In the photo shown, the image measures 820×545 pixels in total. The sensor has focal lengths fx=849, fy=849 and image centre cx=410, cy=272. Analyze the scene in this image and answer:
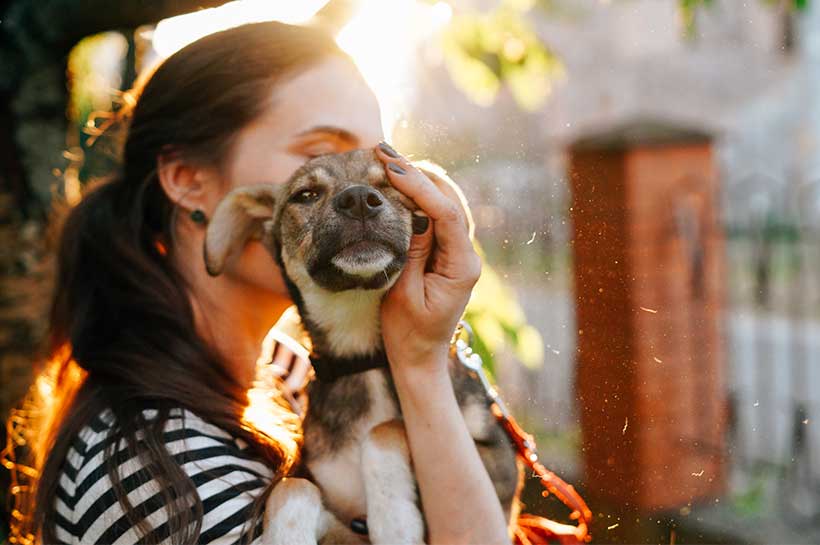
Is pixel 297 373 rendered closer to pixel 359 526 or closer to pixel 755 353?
pixel 359 526

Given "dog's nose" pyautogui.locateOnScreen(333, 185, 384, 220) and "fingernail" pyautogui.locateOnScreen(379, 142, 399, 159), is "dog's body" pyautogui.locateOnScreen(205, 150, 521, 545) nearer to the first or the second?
"dog's nose" pyautogui.locateOnScreen(333, 185, 384, 220)

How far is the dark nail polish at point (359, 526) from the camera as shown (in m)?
1.99

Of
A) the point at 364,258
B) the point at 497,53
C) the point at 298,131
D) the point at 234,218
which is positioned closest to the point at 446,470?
the point at 364,258

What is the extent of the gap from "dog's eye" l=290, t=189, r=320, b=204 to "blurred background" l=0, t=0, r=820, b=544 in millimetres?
271

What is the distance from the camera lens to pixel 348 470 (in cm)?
203

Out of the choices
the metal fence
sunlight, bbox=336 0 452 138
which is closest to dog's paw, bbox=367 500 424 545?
the metal fence

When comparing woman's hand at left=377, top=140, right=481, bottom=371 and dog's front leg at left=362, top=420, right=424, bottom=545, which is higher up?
woman's hand at left=377, top=140, right=481, bottom=371

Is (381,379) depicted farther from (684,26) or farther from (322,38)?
(684,26)

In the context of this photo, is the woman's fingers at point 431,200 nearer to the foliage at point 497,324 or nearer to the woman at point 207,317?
the woman at point 207,317

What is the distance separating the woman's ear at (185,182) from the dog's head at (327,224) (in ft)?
0.75

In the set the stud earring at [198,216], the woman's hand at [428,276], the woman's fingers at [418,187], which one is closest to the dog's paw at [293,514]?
the woman's hand at [428,276]

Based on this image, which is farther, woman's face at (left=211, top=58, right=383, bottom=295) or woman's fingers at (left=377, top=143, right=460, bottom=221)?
woman's face at (left=211, top=58, right=383, bottom=295)

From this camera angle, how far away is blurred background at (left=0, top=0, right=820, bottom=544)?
6.17ft

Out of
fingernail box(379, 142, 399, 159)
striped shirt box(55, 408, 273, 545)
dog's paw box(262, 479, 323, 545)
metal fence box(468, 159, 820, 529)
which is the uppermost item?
fingernail box(379, 142, 399, 159)
